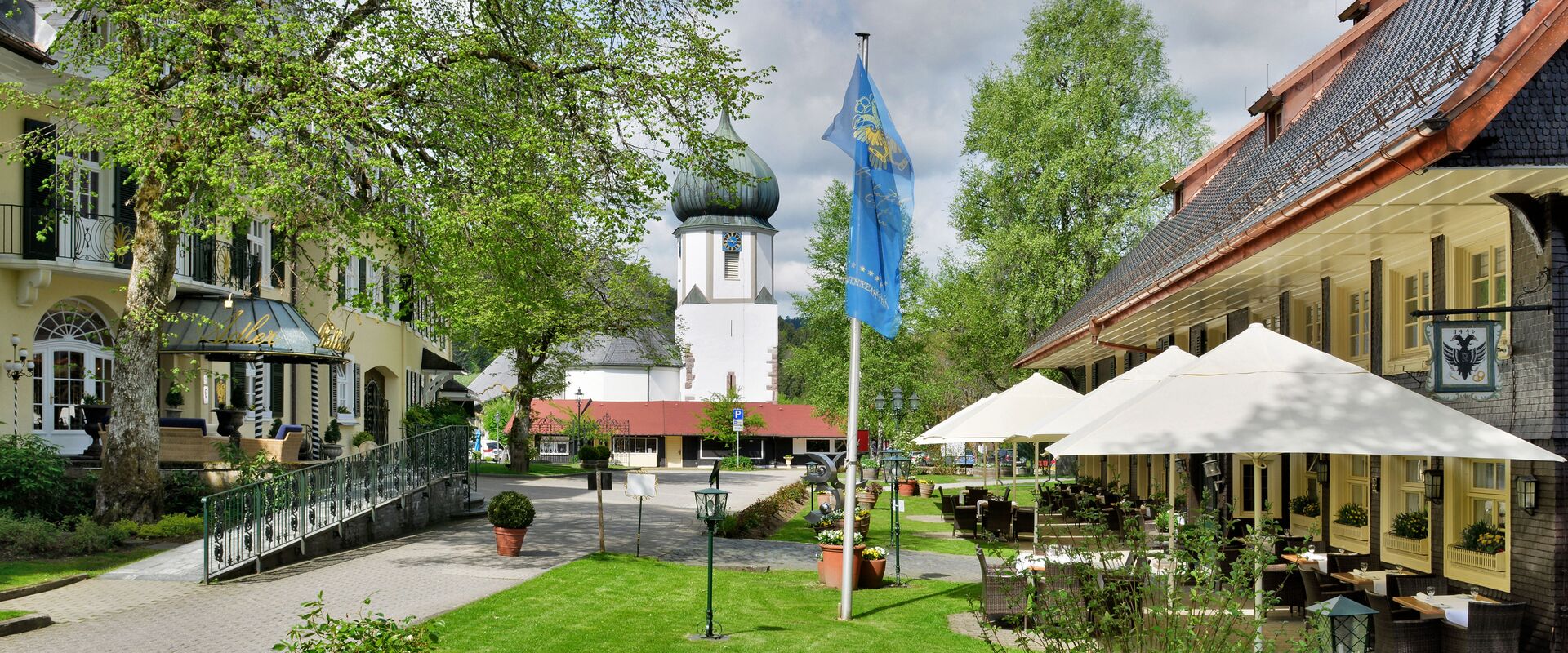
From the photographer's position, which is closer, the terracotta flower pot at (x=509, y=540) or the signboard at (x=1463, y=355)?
the signboard at (x=1463, y=355)

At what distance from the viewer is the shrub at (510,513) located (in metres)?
18.0

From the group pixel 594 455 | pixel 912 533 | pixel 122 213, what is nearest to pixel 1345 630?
pixel 912 533

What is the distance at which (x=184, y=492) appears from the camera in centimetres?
1998

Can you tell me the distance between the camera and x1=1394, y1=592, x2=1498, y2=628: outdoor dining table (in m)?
8.89

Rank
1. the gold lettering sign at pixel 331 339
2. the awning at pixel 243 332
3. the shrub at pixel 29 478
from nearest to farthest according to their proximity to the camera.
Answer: the shrub at pixel 29 478
the awning at pixel 243 332
the gold lettering sign at pixel 331 339

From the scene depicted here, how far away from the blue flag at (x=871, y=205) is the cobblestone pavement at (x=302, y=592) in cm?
544

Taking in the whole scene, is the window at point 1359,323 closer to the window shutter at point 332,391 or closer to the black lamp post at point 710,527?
the black lamp post at point 710,527

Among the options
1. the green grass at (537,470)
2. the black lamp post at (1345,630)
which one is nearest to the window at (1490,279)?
the black lamp post at (1345,630)

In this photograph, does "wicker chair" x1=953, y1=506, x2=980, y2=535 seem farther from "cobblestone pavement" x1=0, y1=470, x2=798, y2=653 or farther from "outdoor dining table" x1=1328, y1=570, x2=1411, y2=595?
"outdoor dining table" x1=1328, y1=570, x2=1411, y2=595

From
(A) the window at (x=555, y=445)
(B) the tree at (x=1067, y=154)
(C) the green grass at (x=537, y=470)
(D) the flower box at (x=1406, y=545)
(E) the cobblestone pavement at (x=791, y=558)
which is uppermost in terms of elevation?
(B) the tree at (x=1067, y=154)

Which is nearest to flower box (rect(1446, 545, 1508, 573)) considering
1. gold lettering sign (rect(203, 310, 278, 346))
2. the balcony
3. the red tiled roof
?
the balcony

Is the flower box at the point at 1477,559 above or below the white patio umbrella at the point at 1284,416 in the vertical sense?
below

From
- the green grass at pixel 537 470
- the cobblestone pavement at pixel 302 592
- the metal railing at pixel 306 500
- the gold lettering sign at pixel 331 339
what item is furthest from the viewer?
the green grass at pixel 537 470

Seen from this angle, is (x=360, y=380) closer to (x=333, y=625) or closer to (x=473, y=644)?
(x=473, y=644)
